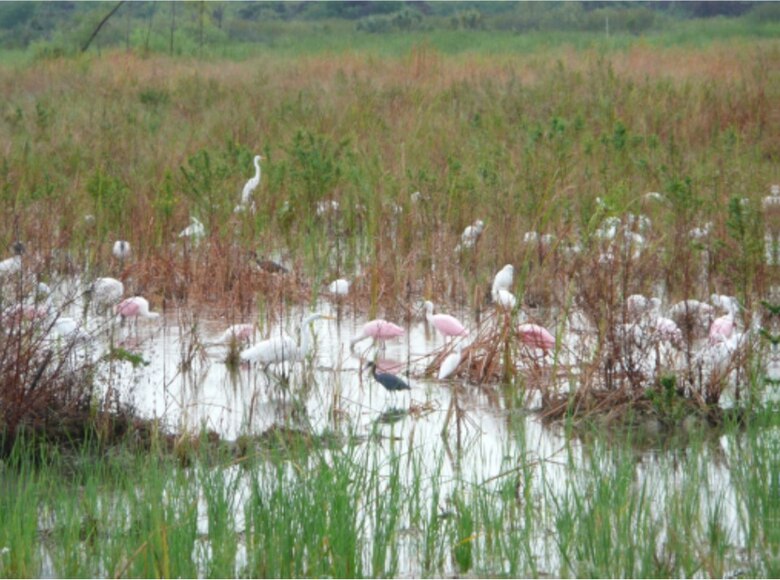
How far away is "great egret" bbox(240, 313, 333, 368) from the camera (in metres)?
6.36

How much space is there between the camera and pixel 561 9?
3475 centimetres

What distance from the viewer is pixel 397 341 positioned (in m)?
7.50

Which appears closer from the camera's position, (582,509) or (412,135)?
(582,509)

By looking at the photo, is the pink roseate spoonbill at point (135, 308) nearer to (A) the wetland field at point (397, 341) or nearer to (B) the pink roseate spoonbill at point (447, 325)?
(A) the wetland field at point (397, 341)

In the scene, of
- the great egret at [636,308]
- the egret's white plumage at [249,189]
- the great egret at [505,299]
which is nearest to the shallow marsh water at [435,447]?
the great egret at [505,299]

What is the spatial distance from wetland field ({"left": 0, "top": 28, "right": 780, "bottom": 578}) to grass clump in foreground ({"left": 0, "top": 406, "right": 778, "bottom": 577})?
0.02 metres

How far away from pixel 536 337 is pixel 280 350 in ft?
4.11

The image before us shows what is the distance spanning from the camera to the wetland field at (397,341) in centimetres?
399

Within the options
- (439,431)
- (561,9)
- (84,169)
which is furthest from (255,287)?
(561,9)

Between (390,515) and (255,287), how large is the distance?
13.6ft

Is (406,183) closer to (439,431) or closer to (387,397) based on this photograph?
(387,397)

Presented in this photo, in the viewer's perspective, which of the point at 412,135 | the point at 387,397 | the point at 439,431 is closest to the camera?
the point at 439,431

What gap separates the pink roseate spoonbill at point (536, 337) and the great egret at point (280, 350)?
104 cm

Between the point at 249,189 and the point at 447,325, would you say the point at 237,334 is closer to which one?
the point at 447,325
